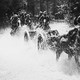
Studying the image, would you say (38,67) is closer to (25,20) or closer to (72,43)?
(72,43)

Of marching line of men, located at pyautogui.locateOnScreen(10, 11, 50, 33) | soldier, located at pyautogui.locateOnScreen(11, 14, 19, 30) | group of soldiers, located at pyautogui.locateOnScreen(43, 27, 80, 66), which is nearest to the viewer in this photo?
group of soldiers, located at pyautogui.locateOnScreen(43, 27, 80, 66)

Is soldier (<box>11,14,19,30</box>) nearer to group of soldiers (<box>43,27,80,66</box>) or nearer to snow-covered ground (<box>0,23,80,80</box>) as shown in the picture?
snow-covered ground (<box>0,23,80,80</box>)

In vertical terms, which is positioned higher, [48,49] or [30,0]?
[30,0]

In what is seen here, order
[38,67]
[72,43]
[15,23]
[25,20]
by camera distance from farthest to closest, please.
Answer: [25,20], [15,23], [38,67], [72,43]

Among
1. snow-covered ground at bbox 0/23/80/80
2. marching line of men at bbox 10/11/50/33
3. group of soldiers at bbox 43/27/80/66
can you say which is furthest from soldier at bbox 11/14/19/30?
group of soldiers at bbox 43/27/80/66

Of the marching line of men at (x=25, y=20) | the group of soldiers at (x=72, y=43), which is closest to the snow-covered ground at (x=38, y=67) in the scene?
the group of soldiers at (x=72, y=43)

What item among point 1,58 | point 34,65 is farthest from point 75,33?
point 1,58

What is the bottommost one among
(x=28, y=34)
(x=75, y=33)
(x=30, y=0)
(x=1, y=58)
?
(x=1, y=58)

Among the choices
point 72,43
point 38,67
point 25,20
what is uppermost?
point 25,20

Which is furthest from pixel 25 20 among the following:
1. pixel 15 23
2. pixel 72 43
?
pixel 72 43

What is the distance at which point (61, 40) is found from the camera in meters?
4.75

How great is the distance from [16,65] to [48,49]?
1.59 metres

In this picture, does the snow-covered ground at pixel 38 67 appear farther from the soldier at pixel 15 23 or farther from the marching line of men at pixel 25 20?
the soldier at pixel 15 23

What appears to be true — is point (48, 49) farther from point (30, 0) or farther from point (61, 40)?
point (30, 0)
